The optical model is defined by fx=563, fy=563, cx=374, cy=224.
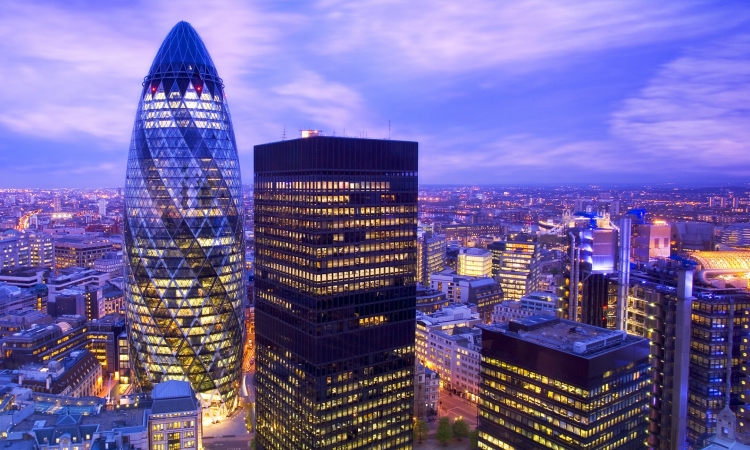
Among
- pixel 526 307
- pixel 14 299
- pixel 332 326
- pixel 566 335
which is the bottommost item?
pixel 526 307

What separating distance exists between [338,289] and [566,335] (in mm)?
36802

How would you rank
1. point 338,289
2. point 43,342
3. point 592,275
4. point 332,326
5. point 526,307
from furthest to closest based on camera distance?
point 526,307, point 43,342, point 592,275, point 338,289, point 332,326

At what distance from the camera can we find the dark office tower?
3342 inches

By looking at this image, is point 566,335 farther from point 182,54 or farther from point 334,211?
point 182,54

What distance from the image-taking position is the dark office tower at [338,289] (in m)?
84.9

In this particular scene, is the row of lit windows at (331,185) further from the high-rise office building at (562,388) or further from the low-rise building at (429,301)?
the low-rise building at (429,301)

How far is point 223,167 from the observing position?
418ft

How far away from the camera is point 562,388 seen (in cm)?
8169

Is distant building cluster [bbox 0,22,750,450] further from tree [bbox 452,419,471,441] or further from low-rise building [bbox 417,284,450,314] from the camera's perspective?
low-rise building [bbox 417,284,450,314]

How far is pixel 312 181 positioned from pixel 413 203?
18608 mm

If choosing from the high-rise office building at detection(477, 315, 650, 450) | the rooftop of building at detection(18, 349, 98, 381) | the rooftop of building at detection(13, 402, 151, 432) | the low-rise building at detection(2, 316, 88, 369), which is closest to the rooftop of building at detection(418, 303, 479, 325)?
the high-rise office building at detection(477, 315, 650, 450)

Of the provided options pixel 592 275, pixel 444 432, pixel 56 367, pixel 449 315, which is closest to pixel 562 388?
pixel 444 432

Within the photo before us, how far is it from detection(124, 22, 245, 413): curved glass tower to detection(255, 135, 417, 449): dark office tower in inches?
1247

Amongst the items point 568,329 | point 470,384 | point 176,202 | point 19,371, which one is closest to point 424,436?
point 470,384
